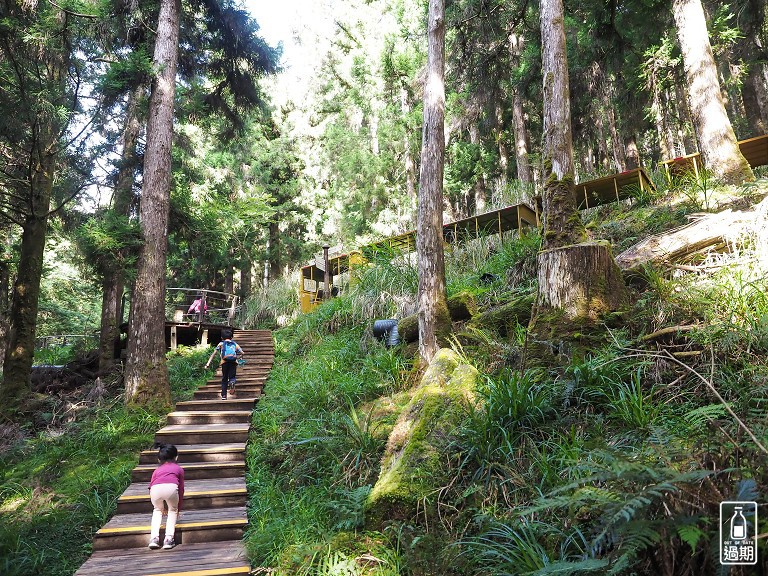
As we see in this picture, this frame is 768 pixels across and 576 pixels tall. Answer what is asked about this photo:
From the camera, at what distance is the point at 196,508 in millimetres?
5277

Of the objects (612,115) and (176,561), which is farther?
(612,115)

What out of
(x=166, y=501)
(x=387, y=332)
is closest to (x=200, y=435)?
(x=166, y=501)

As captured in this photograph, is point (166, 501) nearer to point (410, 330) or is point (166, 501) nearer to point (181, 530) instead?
point (181, 530)

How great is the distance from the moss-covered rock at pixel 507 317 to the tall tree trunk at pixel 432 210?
58 cm

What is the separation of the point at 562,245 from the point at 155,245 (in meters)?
7.77

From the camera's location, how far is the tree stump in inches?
190

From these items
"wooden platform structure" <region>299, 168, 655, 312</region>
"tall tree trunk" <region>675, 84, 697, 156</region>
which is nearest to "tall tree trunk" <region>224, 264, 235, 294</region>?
"wooden platform structure" <region>299, 168, 655, 312</region>

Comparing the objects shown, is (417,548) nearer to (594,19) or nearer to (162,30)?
(162,30)

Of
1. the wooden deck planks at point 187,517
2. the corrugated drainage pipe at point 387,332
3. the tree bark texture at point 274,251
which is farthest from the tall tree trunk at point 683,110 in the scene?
the tree bark texture at point 274,251

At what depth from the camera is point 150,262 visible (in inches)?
348

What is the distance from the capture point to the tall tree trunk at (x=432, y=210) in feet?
21.4

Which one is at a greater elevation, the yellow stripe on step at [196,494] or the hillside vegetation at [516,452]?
the hillside vegetation at [516,452]

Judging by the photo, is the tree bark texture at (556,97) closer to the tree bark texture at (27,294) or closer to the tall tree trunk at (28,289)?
the tall tree trunk at (28,289)

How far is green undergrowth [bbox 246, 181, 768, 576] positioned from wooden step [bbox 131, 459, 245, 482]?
0.78 ft
